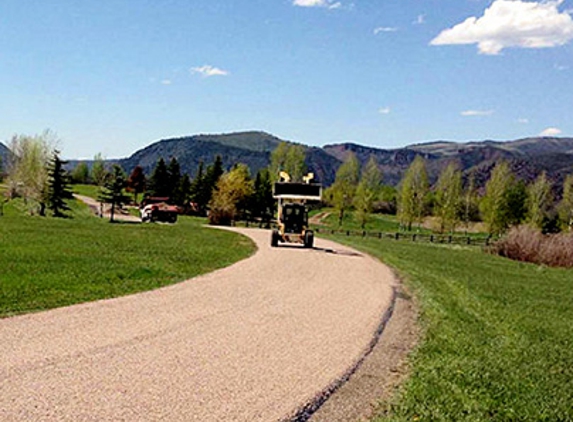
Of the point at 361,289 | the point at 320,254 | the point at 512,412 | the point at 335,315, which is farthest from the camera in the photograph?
the point at 320,254

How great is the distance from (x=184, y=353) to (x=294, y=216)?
2460 centimetres

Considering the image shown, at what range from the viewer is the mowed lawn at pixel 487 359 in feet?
24.5

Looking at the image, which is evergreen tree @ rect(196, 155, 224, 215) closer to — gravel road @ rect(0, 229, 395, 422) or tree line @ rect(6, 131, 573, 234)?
tree line @ rect(6, 131, 573, 234)

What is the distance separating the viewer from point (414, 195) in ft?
319

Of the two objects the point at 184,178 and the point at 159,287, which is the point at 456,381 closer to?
the point at 159,287

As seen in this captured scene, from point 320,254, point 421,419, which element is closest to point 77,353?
point 421,419

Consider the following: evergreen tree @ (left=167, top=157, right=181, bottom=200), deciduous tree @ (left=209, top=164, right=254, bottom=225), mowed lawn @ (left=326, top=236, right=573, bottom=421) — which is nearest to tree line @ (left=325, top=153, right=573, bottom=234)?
deciduous tree @ (left=209, top=164, right=254, bottom=225)

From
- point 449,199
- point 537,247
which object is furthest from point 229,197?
point 537,247

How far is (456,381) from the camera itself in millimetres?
8508

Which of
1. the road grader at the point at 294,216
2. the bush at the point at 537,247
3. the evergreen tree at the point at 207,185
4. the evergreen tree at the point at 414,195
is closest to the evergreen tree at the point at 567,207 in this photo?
the evergreen tree at the point at 414,195

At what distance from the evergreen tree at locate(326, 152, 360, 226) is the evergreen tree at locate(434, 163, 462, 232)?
13.6 metres

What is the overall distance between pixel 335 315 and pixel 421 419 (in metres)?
6.25

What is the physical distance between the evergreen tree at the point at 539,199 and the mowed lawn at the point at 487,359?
231 feet

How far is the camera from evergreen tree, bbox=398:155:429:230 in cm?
9431
